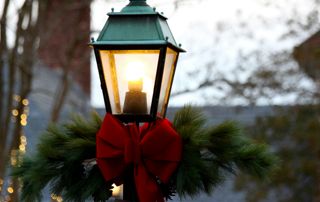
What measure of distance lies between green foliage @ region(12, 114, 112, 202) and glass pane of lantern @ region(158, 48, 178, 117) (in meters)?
0.42

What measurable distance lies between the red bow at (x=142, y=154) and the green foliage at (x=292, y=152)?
13599 mm

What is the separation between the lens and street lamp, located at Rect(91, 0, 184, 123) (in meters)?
4.67

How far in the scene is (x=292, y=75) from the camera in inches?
731

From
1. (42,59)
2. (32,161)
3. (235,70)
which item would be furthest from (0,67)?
(42,59)

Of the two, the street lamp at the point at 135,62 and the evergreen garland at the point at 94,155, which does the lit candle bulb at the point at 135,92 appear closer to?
the street lamp at the point at 135,62

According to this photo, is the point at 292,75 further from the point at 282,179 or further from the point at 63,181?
the point at 63,181

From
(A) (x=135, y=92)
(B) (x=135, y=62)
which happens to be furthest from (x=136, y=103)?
(B) (x=135, y=62)

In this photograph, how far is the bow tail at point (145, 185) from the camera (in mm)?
4629

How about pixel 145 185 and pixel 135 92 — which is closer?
pixel 145 185

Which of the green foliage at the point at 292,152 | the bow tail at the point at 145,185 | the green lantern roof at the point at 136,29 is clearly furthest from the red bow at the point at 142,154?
the green foliage at the point at 292,152

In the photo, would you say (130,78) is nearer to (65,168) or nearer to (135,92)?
(135,92)

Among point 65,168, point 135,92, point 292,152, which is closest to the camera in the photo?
point 135,92

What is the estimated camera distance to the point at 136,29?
4.72 metres

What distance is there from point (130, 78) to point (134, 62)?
0.30 feet
